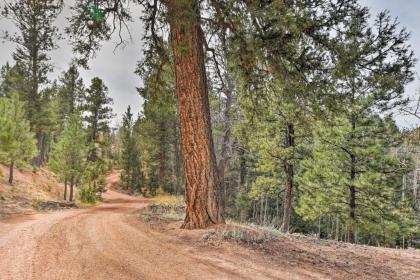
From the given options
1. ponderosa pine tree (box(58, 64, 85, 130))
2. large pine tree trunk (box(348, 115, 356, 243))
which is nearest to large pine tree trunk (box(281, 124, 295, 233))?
large pine tree trunk (box(348, 115, 356, 243))

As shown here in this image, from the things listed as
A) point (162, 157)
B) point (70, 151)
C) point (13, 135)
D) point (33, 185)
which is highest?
point (13, 135)

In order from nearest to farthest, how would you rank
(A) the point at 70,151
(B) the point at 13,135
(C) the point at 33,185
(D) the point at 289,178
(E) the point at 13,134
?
(D) the point at 289,178 < (E) the point at 13,134 < (B) the point at 13,135 < (A) the point at 70,151 < (C) the point at 33,185

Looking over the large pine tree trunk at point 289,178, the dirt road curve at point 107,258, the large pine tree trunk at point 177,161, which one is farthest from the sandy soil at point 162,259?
the large pine tree trunk at point 177,161

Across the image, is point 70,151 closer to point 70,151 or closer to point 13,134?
point 70,151

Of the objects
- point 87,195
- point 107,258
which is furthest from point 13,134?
point 107,258

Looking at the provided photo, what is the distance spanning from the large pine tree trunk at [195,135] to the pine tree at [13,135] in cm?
1506

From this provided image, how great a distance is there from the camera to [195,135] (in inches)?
259

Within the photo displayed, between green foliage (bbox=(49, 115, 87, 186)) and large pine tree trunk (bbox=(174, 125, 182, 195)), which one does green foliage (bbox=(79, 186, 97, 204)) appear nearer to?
green foliage (bbox=(49, 115, 87, 186))

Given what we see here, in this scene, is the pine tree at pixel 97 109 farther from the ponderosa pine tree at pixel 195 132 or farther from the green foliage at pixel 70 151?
the ponderosa pine tree at pixel 195 132

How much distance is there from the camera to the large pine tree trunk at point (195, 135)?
652cm

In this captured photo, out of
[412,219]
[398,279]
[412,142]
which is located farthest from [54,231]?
[412,219]

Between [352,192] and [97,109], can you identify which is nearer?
[352,192]

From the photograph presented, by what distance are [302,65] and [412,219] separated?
742 inches

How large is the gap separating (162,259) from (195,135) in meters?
2.68
